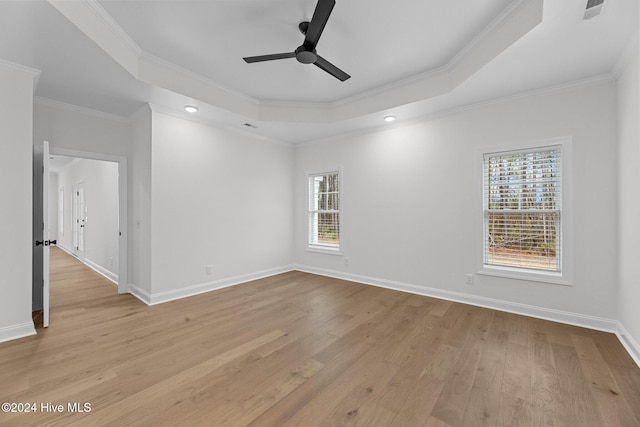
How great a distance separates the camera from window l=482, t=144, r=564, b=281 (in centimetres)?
319

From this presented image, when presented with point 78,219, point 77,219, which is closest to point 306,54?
point 78,219

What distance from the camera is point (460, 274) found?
3750mm

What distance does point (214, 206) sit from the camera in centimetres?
442

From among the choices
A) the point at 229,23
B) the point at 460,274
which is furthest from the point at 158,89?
the point at 460,274

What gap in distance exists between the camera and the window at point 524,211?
3188mm

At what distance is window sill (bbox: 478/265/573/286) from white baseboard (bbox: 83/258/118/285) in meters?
5.91

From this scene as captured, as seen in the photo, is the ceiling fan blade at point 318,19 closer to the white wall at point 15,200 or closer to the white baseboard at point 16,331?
the white wall at point 15,200

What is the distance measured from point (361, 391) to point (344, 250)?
316cm

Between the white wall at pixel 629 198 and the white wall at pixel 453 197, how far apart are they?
0.56 ft

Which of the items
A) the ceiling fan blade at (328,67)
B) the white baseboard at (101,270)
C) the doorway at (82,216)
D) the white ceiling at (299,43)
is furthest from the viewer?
the white baseboard at (101,270)

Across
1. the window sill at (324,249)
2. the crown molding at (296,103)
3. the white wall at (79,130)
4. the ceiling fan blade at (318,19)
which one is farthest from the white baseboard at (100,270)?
the ceiling fan blade at (318,19)

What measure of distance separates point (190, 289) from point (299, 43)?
11.7 ft

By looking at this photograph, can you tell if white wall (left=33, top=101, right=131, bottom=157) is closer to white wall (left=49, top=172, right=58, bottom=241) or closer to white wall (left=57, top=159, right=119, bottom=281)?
white wall (left=57, top=159, right=119, bottom=281)

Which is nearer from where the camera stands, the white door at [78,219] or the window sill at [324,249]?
the window sill at [324,249]
